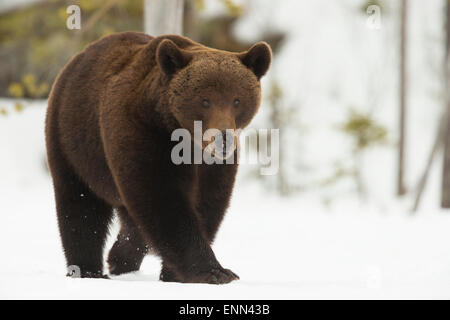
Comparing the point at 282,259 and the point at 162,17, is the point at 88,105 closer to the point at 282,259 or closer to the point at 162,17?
the point at 162,17

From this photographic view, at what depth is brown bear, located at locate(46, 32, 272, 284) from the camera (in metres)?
4.34

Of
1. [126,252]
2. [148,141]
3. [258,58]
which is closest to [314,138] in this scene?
[126,252]

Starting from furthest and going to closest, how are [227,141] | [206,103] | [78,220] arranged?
[78,220], [206,103], [227,141]

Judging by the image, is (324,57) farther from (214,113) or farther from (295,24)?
(214,113)

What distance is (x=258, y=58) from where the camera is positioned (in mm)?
4547

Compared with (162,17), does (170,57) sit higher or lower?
lower

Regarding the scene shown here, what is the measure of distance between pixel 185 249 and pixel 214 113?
1.02 m

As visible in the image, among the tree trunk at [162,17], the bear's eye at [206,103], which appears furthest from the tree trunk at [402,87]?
the bear's eye at [206,103]

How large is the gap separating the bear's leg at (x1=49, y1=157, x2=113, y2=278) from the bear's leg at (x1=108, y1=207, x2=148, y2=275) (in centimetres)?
36

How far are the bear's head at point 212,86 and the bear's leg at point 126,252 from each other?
176 centimetres

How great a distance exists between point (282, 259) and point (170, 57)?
12.3 feet

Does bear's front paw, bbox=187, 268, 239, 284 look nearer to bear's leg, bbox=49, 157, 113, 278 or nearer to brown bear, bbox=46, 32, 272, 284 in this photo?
brown bear, bbox=46, 32, 272, 284

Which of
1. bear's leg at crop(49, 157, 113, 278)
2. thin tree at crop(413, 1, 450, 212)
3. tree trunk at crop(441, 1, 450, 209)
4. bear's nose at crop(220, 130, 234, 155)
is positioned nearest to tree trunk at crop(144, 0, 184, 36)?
bear's leg at crop(49, 157, 113, 278)

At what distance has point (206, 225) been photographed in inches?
194
